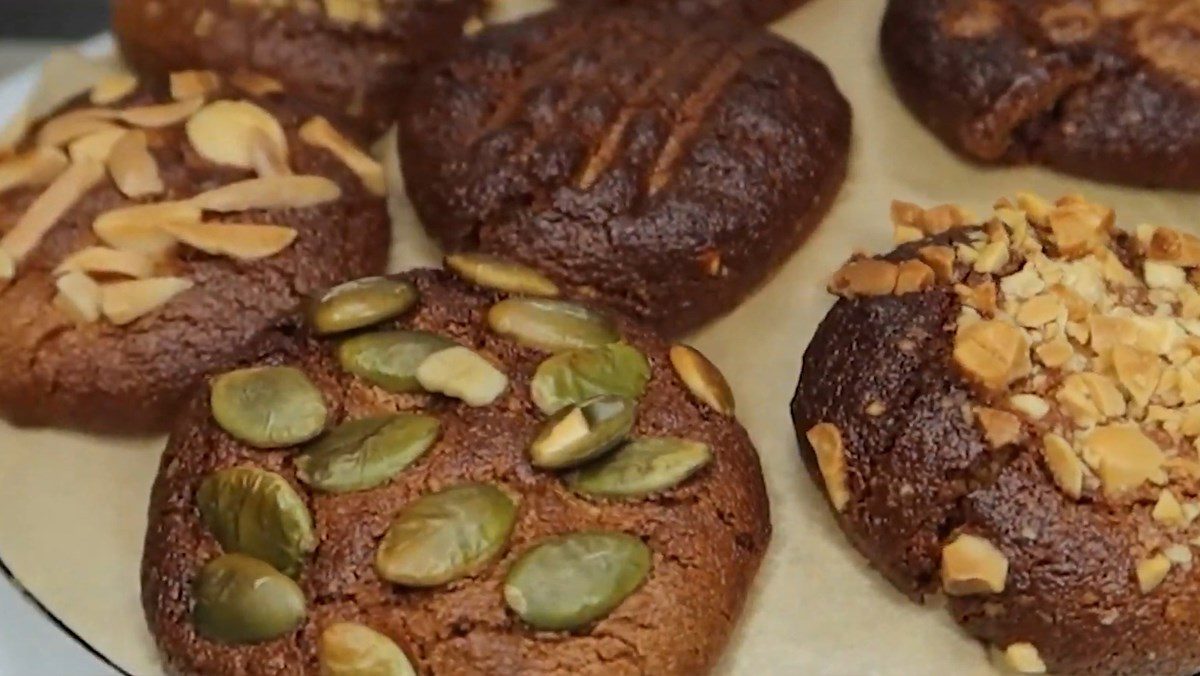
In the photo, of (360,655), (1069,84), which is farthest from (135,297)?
(1069,84)

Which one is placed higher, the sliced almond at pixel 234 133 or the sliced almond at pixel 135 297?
the sliced almond at pixel 234 133

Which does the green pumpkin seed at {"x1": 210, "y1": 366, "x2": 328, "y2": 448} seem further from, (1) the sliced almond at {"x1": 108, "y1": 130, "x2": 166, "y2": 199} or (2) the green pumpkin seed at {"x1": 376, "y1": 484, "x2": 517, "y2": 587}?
(1) the sliced almond at {"x1": 108, "y1": 130, "x2": 166, "y2": 199}

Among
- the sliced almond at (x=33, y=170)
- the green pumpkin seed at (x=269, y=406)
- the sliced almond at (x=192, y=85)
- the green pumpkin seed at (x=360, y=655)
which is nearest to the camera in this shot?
the green pumpkin seed at (x=360, y=655)

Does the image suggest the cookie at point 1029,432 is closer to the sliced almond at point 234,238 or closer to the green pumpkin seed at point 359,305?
the green pumpkin seed at point 359,305

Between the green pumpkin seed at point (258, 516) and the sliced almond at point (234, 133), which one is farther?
the sliced almond at point (234, 133)

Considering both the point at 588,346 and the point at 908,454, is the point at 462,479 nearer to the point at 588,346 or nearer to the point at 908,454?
the point at 588,346

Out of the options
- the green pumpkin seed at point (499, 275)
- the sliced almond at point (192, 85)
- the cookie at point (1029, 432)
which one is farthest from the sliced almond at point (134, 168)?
the cookie at point (1029, 432)
